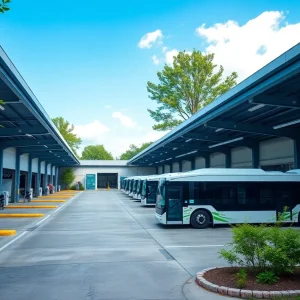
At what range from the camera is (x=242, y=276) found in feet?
23.4

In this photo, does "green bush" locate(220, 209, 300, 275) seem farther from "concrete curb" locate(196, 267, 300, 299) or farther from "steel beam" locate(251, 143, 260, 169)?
"steel beam" locate(251, 143, 260, 169)

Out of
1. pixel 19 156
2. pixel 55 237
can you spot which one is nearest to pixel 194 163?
pixel 19 156

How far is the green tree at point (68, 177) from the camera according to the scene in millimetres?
73562

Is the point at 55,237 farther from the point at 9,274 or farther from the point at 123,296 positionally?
the point at 123,296

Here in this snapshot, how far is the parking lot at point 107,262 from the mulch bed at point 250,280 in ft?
1.52

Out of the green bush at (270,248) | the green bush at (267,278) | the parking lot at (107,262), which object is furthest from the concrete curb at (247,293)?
the green bush at (270,248)

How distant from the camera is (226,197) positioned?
Answer: 709 inches

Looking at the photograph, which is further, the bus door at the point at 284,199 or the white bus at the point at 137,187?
the white bus at the point at 137,187

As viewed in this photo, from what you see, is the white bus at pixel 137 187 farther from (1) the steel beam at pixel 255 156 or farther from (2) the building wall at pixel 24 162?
(1) the steel beam at pixel 255 156

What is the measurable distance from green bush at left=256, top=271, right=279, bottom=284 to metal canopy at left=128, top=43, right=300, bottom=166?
6.42 m

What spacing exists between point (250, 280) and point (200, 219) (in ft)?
33.2

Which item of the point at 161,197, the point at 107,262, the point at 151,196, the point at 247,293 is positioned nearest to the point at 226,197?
the point at 161,197

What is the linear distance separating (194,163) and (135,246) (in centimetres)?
3271

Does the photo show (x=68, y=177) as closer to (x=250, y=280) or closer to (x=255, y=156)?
(x=255, y=156)
